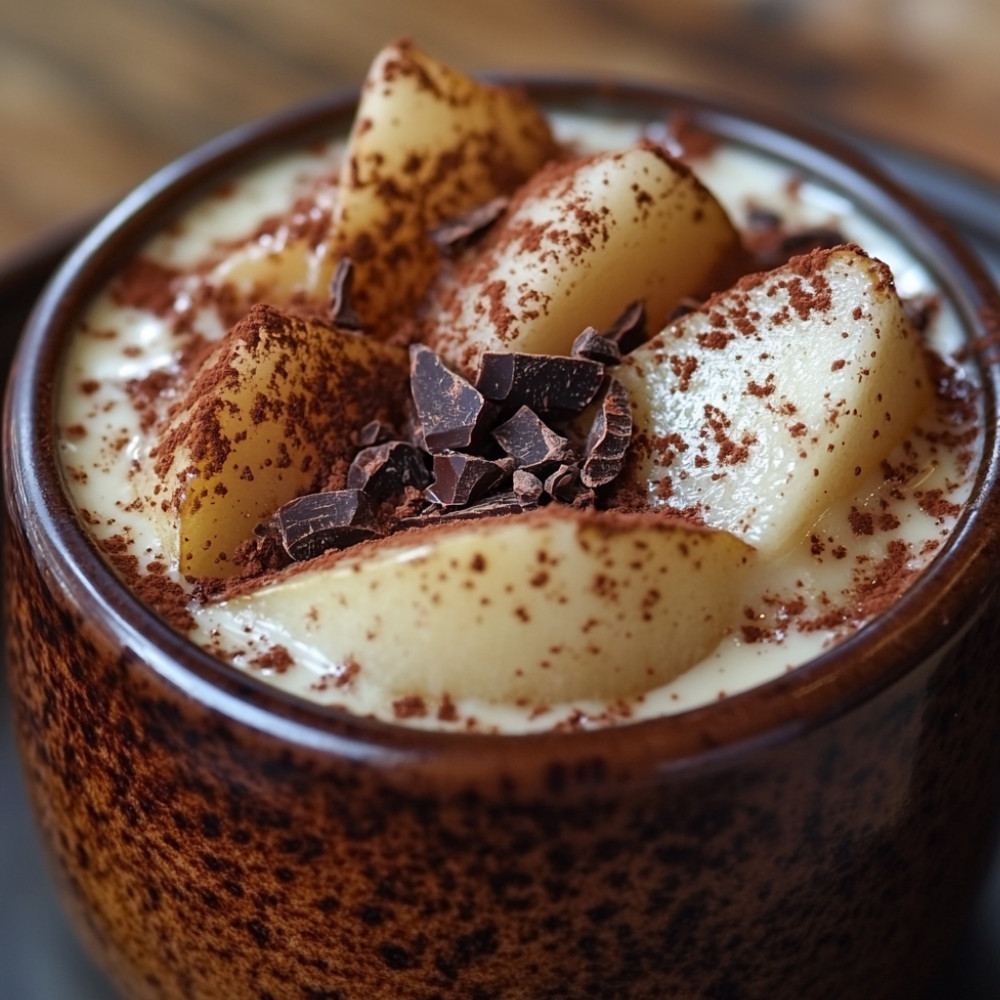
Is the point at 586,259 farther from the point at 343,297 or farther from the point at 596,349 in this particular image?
the point at 343,297

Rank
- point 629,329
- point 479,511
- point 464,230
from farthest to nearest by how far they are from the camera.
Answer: point 464,230
point 629,329
point 479,511

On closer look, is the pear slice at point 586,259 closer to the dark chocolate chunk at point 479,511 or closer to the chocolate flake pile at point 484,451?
the chocolate flake pile at point 484,451

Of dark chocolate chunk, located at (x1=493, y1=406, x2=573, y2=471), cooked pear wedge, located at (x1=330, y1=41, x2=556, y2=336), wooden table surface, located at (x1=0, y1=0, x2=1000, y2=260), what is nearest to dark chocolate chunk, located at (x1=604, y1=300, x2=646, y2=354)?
dark chocolate chunk, located at (x1=493, y1=406, x2=573, y2=471)

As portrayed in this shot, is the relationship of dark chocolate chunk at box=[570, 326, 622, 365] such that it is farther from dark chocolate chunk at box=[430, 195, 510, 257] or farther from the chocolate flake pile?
dark chocolate chunk at box=[430, 195, 510, 257]

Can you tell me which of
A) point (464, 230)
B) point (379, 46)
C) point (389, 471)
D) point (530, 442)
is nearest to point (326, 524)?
point (389, 471)

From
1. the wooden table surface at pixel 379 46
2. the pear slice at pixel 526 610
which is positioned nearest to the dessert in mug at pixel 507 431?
the pear slice at pixel 526 610
